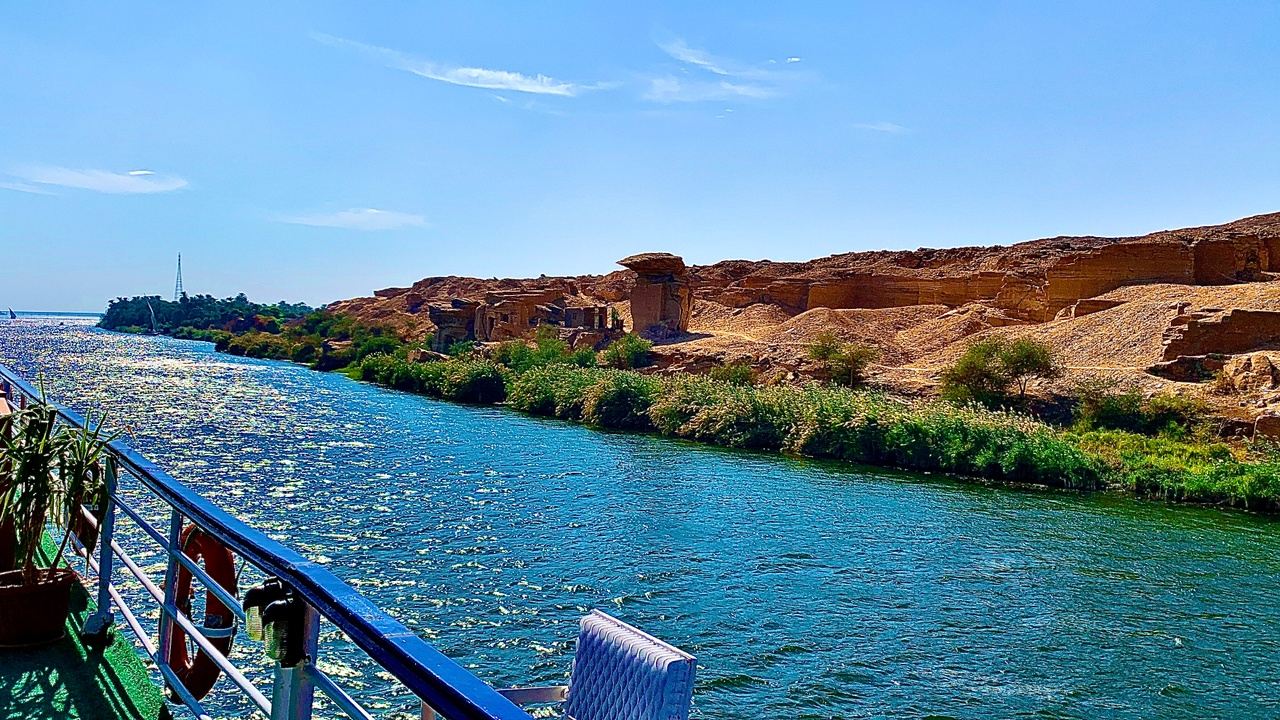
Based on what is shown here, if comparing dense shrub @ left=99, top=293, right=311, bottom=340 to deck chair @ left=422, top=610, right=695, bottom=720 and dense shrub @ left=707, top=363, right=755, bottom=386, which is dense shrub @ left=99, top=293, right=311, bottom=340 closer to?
dense shrub @ left=707, top=363, right=755, bottom=386

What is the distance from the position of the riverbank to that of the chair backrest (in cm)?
2013

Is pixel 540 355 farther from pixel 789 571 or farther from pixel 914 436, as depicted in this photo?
pixel 789 571

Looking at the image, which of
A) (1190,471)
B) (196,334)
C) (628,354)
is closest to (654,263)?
(628,354)

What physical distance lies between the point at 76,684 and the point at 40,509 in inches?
34.7

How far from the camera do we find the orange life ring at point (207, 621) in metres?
3.03

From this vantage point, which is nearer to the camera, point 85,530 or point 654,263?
point 85,530

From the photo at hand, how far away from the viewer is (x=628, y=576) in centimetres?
1267

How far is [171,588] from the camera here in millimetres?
3076

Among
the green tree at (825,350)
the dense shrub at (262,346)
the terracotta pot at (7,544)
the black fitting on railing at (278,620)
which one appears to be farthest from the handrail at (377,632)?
the dense shrub at (262,346)

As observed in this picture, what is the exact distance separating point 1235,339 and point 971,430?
11.1 meters

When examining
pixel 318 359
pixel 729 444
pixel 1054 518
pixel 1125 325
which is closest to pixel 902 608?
pixel 1054 518

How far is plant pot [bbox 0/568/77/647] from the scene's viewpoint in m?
3.62

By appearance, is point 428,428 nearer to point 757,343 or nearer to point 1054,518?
point 757,343

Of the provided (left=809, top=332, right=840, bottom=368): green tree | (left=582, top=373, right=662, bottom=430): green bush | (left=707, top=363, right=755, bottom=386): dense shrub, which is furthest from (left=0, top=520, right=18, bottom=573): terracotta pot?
(left=809, top=332, right=840, bottom=368): green tree
